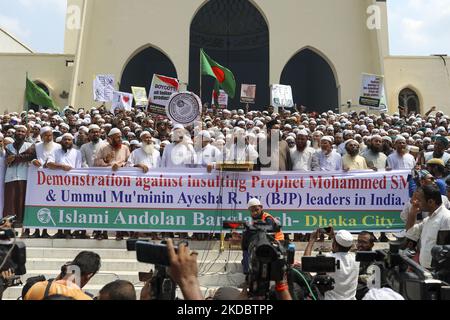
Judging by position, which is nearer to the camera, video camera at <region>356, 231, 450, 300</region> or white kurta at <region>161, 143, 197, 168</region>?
video camera at <region>356, 231, 450, 300</region>

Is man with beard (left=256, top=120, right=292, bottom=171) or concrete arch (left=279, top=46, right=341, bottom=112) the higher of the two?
concrete arch (left=279, top=46, right=341, bottom=112)

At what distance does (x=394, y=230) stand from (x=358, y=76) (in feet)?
52.6

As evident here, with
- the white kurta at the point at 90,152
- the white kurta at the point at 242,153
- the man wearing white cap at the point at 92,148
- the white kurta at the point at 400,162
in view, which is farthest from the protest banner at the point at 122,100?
the white kurta at the point at 400,162

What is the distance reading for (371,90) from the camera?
15.9 metres

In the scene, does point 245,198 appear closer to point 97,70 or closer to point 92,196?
point 92,196

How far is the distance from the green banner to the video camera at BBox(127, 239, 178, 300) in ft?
14.5

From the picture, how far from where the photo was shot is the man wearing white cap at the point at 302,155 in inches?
295

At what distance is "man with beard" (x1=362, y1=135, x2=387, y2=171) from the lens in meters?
7.79

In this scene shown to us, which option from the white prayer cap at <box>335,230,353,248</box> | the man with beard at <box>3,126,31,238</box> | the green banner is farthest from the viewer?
the man with beard at <box>3,126,31,238</box>

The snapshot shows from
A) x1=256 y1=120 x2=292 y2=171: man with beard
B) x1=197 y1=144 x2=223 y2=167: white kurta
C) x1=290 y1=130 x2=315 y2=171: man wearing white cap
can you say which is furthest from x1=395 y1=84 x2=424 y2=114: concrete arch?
x1=197 y1=144 x2=223 y2=167: white kurta

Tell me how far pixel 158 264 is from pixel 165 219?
471cm

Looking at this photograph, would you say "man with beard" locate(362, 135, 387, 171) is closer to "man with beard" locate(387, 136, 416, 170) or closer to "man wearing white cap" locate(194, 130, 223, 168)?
"man with beard" locate(387, 136, 416, 170)
